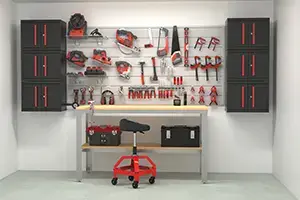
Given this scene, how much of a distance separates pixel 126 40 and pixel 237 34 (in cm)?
154

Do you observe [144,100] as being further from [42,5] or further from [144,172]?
[42,5]

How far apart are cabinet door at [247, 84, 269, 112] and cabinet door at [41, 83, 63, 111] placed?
2566mm

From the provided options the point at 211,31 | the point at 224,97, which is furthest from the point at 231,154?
the point at 211,31

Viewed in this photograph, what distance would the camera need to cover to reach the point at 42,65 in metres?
6.39

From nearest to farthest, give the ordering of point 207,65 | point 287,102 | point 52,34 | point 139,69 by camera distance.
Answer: point 287,102, point 52,34, point 207,65, point 139,69

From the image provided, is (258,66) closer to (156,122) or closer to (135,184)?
(156,122)

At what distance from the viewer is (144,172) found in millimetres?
5832

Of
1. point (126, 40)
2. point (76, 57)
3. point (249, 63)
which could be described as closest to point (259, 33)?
point (249, 63)

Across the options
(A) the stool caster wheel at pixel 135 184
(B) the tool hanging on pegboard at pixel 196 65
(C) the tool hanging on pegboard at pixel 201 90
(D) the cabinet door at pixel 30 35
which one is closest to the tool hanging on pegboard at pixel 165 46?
(B) the tool hanging on pegboard at pixel 196 65

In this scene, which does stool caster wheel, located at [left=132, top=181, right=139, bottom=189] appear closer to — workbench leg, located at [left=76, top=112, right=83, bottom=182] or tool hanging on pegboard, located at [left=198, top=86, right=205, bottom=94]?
workbench leg, located at [left=76, top=112, right=83, bottom=182]

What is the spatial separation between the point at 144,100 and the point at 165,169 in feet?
3.36

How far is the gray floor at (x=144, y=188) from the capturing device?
5215 millimetres

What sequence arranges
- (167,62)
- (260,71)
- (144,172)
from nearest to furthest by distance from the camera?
(144,172), (260,71), (167,62)

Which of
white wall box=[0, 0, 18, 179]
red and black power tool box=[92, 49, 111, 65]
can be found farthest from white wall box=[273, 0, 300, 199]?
white wall box=[0, 0, 18, 179]
